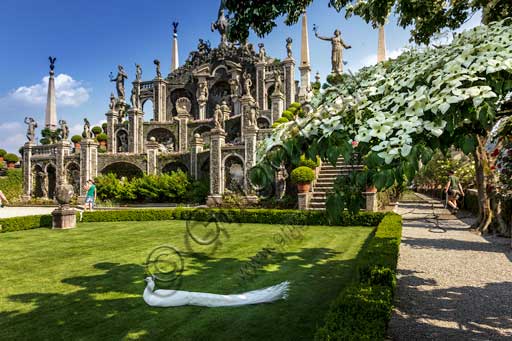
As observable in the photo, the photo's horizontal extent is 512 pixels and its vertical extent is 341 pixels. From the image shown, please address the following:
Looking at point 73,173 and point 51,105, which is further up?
point 51,105

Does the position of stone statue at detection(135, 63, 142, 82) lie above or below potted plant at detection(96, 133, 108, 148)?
above

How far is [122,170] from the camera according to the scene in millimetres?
31156

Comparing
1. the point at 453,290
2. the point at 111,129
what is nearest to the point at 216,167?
the point at 453,290

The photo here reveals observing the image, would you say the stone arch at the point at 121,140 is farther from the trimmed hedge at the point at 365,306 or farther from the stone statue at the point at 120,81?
the trimmed hedge at the point at 365,306

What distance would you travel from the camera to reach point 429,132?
198cm

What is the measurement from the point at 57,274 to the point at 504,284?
8.72 meters

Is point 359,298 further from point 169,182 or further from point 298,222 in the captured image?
point 169,182

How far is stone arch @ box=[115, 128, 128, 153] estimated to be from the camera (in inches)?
1598

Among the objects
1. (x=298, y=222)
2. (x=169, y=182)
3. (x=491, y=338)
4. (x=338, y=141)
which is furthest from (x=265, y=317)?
(x=169, y=182)

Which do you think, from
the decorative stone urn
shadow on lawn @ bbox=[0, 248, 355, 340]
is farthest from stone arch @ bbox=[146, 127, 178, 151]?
shadow on lawn @ bbox=[0, 248, 355, 340]

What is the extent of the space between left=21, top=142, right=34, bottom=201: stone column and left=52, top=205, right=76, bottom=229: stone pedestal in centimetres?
2134

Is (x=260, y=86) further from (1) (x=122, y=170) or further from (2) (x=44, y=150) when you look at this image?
(2) (x=44, y=150)

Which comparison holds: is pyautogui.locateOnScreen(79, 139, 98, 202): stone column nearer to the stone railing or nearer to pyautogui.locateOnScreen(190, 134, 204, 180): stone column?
the stone railing

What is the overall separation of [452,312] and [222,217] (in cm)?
1124
